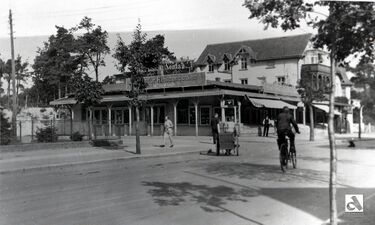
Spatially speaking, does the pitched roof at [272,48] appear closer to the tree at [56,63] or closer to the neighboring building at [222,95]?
the neighboring building at [222,95]

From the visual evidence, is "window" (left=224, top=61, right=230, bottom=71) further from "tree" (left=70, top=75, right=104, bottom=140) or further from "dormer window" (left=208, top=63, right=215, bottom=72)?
"tree" (left=70, top=75, right=104, bottom=140)

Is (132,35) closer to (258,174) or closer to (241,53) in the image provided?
(258,174)

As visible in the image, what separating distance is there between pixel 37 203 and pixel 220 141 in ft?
32.7

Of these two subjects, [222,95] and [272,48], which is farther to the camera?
[272,48]

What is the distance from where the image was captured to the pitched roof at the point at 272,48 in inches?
1740

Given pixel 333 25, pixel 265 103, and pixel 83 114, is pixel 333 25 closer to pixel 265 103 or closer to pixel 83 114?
pixel 265 103

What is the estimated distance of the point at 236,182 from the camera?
9.26 metres

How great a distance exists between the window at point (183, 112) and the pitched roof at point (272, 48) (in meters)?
16.0

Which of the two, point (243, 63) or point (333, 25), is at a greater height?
point (243, 63)

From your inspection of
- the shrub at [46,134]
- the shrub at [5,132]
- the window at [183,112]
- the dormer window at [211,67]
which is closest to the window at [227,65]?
the dormer window at [211,67]

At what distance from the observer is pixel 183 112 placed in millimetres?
33219

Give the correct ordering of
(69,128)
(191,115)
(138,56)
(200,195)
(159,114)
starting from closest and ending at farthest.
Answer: (200,195) → (138,56) → (69,128) → (191,115) → (159,114)

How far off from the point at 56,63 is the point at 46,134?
115 feet

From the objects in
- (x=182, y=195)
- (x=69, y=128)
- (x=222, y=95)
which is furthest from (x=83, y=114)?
(x=182, y=195)
